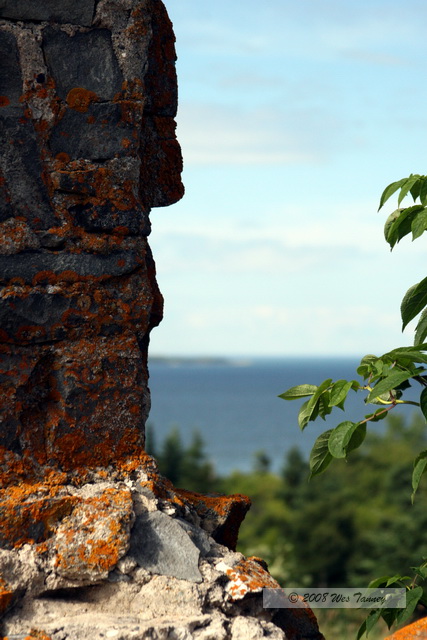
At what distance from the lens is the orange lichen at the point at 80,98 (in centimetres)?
304

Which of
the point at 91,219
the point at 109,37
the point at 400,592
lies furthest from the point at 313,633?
the point at 109,37

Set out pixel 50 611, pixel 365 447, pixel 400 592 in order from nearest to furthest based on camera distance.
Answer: pixel 50 611 < pixel 400 592 < pixel 365 447

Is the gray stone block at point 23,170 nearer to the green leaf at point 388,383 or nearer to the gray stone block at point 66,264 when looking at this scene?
the gray stone block at point 66,264

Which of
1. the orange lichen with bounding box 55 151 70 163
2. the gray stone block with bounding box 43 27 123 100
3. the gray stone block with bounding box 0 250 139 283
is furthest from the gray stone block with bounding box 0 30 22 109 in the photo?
the gray stone block with bounding box 0 250 139 283

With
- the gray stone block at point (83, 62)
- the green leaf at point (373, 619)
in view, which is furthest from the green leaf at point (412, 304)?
the gray stone block at point (83, 62)

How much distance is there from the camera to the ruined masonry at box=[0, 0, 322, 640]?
2.68m

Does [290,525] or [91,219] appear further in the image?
[290,525]

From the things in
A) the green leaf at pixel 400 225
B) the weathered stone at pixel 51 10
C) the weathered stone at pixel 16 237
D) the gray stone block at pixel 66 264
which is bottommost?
the gray stone block at pixel 66 264

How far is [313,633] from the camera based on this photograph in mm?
2998

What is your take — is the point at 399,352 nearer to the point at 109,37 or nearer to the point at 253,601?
the point at 253,601

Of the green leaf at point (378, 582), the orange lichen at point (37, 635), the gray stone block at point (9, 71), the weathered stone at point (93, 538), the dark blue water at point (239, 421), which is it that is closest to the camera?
the orange lichen at point (37, 635)

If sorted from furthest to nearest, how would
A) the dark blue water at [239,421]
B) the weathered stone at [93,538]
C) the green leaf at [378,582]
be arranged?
the dark blue water at [239,421] → the green leaf at [378,582] → the weathered stone at [93,538]

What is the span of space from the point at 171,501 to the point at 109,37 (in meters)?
1.72

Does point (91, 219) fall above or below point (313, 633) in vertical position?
above
